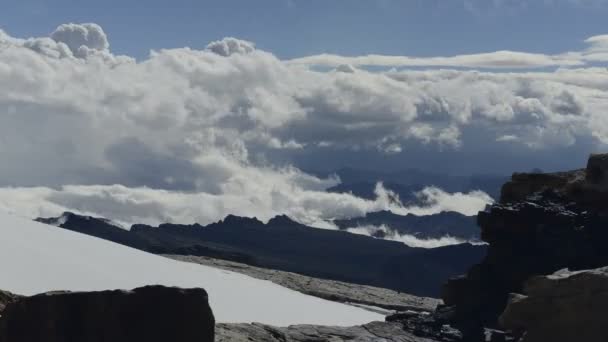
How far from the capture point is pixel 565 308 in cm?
3728

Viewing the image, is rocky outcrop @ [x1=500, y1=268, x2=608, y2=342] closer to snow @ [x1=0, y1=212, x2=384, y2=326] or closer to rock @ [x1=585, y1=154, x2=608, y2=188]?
snow @ [x1=0, y1=212, x2=384, y2=326]

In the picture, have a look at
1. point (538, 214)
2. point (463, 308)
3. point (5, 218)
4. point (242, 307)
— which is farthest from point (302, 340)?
point (5, 218)

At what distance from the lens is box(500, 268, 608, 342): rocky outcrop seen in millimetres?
36781

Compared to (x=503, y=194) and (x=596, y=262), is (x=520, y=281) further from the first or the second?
(x=503, y=194)

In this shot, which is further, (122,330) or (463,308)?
(463,308)

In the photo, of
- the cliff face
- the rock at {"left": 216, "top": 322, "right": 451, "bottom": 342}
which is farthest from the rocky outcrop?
the cliff face

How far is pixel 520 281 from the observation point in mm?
78375

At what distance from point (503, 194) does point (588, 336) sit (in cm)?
5240

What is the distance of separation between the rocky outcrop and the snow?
105 feet

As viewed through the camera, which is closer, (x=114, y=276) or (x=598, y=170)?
(x=114, y=276)

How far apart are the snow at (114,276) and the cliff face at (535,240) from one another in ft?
49.2

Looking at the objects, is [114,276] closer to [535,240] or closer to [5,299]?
[5,299]

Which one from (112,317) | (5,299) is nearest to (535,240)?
(5,299)

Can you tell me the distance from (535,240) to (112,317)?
1974 inches
